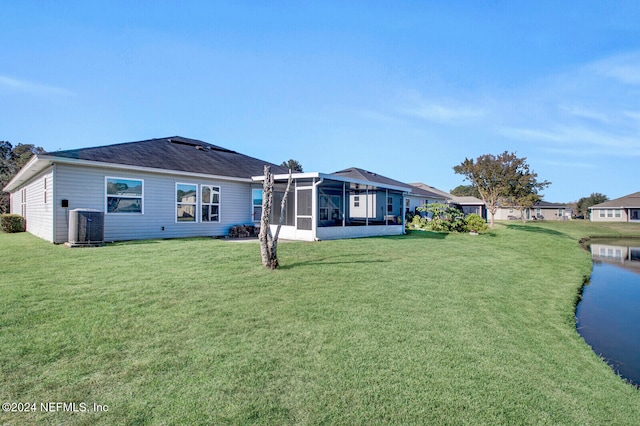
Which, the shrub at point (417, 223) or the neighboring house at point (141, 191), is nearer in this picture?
the neighboring house at point (141, 191)

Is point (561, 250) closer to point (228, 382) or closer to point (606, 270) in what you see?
point (606, 270)

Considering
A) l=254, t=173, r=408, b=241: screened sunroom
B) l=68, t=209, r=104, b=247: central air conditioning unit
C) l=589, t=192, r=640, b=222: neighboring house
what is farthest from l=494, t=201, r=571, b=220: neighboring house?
l=68, t=209, r=104, b=247: central air conditioning unit

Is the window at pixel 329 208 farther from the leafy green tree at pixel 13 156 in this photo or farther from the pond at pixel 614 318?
the leafy green tree at pixel 13 156

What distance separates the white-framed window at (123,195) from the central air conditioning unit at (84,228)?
1.21 m

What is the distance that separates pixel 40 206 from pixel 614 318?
17.1m

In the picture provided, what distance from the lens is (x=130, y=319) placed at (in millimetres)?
4055

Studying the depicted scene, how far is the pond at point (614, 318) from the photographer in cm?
460

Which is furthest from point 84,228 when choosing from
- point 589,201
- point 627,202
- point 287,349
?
point 589,201

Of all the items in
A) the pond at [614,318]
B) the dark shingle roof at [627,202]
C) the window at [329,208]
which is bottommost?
the pond at [614,318]

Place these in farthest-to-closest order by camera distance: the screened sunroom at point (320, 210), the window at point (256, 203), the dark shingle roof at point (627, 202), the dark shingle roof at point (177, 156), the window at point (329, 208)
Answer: the dark shingle roof at point (627, 202) → the window at point (256, 203) → the window at point (329, 208) → the screened sunroom at point (320, 210) → the dark shingle roof at point (177, 156)

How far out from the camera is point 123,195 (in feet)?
34.9

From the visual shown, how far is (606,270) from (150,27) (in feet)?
59.5

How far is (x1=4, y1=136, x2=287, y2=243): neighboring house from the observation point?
971 cm

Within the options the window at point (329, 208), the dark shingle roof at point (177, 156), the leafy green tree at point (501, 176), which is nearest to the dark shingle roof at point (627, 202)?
the leafy green tree at point (501, 176)
